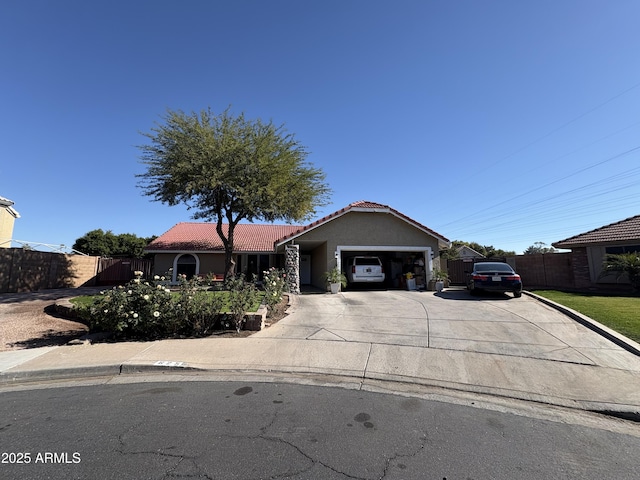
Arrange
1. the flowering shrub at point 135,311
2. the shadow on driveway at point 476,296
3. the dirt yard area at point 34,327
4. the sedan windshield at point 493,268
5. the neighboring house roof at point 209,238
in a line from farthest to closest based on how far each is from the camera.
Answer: the neighboring house roof at point 209,238 < the sedan windshield at point 493,268 < the shadow on driveway at point 476,296 < the dirt yard area at point 34,327 < the flowering shrub at point 135,311

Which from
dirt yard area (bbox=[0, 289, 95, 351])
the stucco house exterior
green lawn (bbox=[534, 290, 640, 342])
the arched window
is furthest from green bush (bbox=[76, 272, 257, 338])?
the stucco house exterior

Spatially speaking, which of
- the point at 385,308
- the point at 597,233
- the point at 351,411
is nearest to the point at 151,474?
the point at 351,411

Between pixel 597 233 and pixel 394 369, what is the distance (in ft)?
60.6

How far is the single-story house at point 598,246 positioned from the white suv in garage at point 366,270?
1095 centimetres

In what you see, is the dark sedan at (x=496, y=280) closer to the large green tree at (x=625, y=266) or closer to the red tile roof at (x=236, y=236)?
the red tile roof at (x=236, y=236)

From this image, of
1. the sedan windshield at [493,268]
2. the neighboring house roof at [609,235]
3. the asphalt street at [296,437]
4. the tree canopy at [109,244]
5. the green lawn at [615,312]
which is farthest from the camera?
the tree canopy at [109,244]

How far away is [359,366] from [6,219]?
29.7 metres

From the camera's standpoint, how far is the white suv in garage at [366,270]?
51.4 ft

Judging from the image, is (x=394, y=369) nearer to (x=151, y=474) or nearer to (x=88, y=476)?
(x=151, y=474)

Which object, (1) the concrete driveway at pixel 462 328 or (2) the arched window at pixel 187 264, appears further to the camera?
(2) the arched window at pixel 187 264

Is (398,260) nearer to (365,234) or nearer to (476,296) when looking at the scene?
(365,234)

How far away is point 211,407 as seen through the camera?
404cm

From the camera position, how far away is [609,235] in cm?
1631

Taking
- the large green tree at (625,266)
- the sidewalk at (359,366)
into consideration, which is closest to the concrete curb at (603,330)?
the sidewalk at (359,366)
